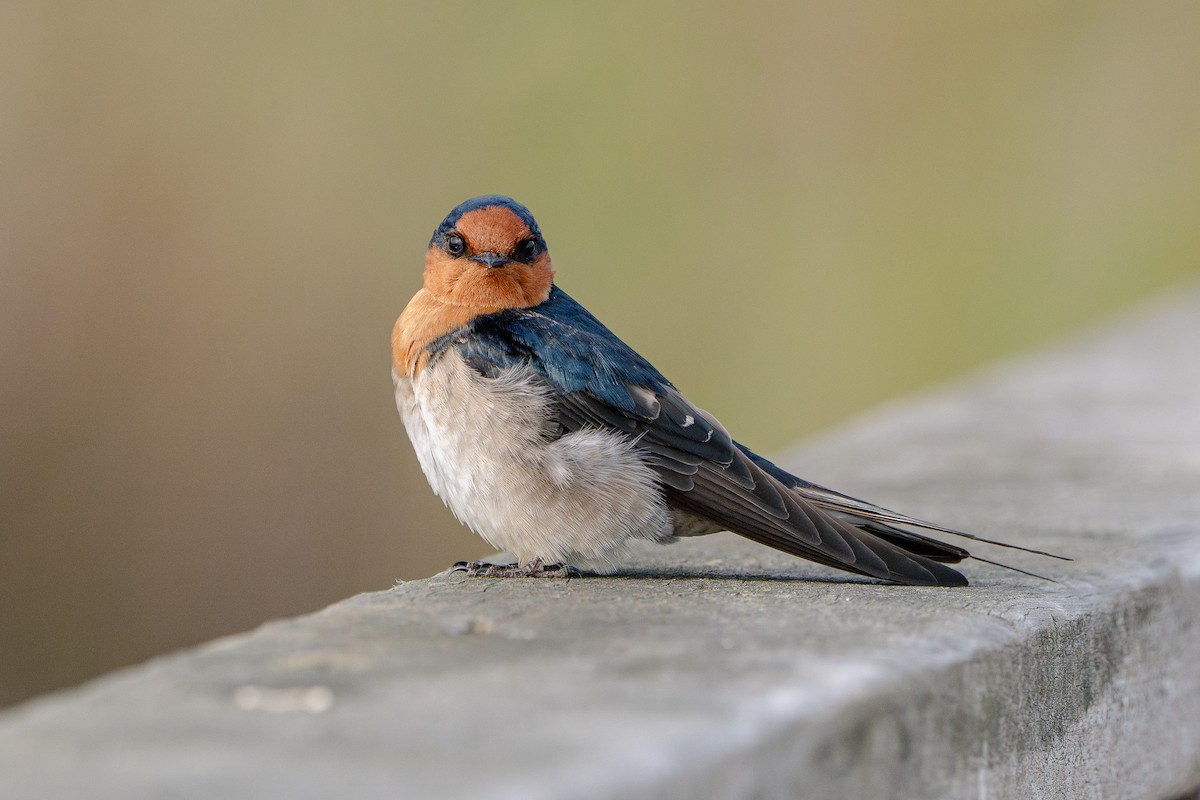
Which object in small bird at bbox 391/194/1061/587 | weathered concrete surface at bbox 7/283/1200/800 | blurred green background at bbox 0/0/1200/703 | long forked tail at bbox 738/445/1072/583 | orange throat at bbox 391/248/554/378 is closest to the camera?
weathered concrete surface at bbox 7/283/1200/800

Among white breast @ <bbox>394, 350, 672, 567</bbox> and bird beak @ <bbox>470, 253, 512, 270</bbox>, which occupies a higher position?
bird beak @ <bbox>470, 253, 512, 270</bbox>

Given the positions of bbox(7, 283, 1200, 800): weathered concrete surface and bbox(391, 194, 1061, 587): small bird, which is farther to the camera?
bbox(391, 194, 1061, 587): small bird

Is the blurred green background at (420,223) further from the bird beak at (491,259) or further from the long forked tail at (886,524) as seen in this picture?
the long forked tail at (886,524)

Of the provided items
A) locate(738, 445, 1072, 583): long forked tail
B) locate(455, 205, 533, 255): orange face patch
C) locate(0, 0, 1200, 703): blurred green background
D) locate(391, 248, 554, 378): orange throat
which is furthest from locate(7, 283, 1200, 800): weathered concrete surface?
locate(0, 0, 1200, 703): blurred green background

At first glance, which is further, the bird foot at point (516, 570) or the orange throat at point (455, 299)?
the orange throat at point (455, 299)

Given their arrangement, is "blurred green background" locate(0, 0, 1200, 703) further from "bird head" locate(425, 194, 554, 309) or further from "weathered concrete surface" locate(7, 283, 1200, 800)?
"weathered concrete surface" locate(7, 283, 1200, 800)

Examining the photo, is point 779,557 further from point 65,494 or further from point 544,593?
point 65,494

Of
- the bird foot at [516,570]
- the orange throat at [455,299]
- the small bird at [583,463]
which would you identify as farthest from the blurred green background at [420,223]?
the bird foot at [516,570]
